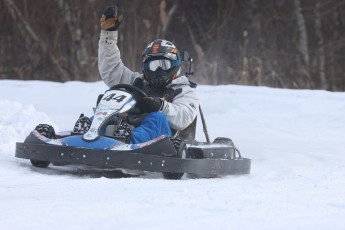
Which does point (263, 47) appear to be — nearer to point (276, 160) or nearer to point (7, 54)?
point (7, 54)

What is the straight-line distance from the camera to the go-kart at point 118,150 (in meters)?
6.08

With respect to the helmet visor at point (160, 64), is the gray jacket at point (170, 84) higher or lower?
lower

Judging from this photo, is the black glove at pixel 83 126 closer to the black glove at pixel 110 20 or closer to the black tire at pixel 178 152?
the black tire at pixel 178 152

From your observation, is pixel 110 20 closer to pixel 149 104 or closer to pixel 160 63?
pixel 160 63

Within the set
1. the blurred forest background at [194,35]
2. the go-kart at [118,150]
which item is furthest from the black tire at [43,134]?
the blurred forest background at [194,35]

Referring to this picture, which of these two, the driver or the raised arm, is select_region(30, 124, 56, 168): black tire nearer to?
the driver

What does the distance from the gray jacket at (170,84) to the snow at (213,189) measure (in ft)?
2.17

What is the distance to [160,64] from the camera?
7.25 metres

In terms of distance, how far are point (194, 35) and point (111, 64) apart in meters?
12.9

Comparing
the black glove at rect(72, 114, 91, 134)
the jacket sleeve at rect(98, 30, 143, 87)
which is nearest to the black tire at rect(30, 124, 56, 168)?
the black glove at rect(72, 114, 91, 134)

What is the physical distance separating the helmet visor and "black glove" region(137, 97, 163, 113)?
A: 2.04ft

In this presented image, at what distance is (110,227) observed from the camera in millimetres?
4039

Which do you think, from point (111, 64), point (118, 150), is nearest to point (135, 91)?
point (118, 150)

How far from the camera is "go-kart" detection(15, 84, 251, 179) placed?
239 inches
